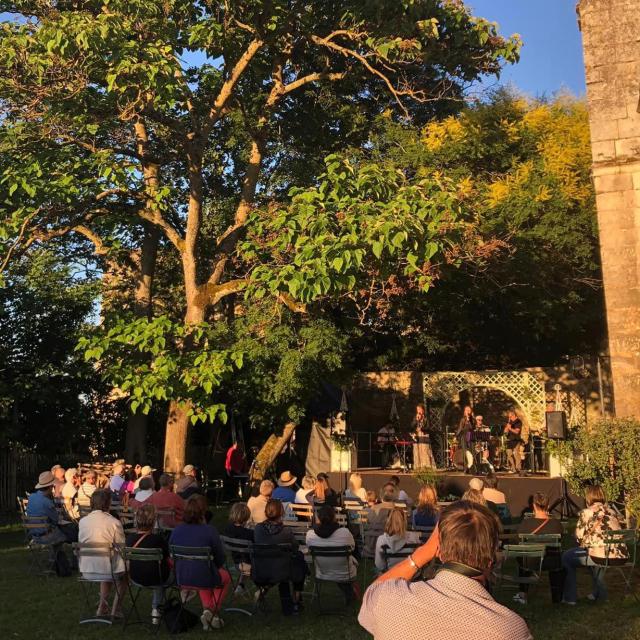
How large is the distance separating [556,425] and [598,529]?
8.22 m

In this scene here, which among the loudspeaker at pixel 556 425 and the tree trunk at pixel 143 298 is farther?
the tree trunk at pixel 143 298

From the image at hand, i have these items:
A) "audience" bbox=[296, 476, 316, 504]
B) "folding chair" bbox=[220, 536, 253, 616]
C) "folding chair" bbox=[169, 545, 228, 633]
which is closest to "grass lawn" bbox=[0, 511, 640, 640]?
"folding chair" bbox=[220, 536, 253, 616]

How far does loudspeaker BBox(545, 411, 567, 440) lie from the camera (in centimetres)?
1544

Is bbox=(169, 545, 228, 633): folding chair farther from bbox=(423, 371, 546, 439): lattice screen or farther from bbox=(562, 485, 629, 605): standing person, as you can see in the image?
bbox=(423, 371, 546, 439): lattice screen

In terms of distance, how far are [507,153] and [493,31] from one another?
3.72m

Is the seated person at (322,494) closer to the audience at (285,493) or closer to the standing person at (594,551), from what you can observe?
the audience at (285,493)

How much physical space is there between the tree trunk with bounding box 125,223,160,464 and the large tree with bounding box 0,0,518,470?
1.46 meters

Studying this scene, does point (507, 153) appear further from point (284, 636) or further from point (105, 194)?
point (284, 636)

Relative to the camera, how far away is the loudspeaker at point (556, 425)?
15438 mm

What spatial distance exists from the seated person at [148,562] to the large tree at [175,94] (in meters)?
4.03

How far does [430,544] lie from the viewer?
257cm

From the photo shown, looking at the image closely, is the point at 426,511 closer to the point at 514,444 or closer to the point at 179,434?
the point at 179,434

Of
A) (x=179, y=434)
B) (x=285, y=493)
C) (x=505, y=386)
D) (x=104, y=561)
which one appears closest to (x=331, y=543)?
(x=104, y=561)

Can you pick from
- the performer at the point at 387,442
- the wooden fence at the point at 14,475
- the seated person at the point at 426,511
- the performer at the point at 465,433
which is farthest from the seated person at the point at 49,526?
the performer at the point at 387,442
